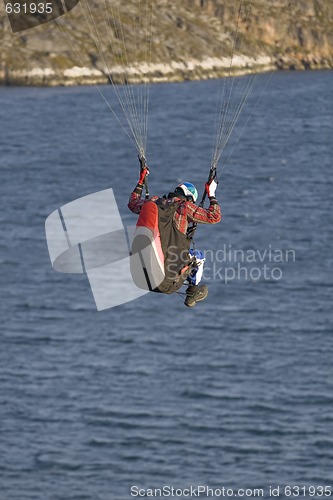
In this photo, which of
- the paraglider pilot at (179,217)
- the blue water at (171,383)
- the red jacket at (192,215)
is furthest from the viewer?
the blue water at (171,383)

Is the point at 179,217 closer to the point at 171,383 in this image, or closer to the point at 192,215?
the point at 192,215

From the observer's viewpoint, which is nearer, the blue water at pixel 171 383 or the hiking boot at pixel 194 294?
the hiking boot at pixel 194 294

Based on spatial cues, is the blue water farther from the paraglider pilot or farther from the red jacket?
the red jacket

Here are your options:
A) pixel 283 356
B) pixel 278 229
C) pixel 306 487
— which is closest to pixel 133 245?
pixel 306 487

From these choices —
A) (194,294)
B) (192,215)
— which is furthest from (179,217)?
(194,294)

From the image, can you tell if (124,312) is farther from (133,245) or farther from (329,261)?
(133,245)

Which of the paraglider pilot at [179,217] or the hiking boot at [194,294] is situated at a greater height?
the paraglider pilot at [179,217]

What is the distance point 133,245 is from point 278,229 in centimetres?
17156

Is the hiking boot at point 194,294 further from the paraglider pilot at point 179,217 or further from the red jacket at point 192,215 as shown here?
the red jacket at point 192,215

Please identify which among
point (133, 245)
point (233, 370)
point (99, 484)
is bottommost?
point (99, 484)

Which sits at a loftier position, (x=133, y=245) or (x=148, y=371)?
(x=133, y=245)

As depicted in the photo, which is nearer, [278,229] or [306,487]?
[306,487]

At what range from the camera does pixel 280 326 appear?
172625 millimetres

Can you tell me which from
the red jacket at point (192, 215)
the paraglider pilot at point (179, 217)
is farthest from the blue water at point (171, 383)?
the red jacket at point (192, 215)
